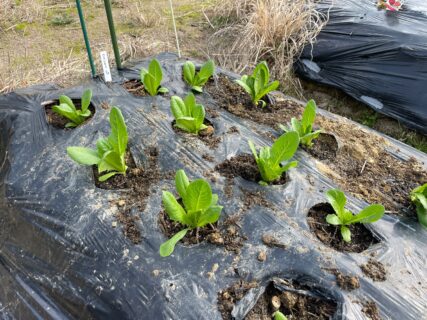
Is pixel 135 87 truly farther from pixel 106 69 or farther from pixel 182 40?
pixel 182 40

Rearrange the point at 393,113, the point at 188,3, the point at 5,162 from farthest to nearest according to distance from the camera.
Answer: the point at 188,3 → the point at 393,113 → the point at 5,162

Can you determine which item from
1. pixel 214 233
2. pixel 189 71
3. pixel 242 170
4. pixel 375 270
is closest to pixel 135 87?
pixel 189 71

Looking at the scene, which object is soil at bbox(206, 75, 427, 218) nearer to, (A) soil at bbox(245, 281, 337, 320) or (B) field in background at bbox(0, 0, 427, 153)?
(A) soil at bbox(245, 281, 337, 320)

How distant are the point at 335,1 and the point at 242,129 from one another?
76.4 inches

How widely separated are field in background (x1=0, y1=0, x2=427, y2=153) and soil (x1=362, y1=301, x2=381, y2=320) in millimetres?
1883

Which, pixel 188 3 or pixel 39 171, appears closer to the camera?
pixel 39 171

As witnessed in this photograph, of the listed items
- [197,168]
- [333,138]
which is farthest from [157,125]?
[333,138]

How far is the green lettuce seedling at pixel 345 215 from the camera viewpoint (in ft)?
3.92

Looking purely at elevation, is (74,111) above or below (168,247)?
above

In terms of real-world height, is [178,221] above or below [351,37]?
below

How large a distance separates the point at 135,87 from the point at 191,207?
1.08 meters

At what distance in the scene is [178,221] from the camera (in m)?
1.26

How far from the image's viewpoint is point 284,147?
4.40 ft

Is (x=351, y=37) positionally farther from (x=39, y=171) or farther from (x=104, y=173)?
(x=39, y=171)
